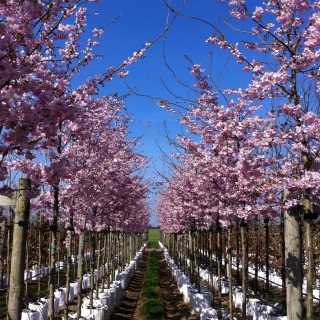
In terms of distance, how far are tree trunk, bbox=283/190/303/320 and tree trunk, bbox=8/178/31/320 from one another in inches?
128

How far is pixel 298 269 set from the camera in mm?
5301

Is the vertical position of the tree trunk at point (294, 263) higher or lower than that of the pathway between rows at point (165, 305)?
higher

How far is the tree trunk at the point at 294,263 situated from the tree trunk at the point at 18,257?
3.26 meters

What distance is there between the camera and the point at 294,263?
5.32 m

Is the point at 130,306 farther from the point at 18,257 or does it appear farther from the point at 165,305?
the point at 18,257

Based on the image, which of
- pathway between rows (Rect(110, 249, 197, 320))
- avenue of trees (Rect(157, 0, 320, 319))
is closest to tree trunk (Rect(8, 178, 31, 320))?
avenue of trees (Rect(157, 0, 320, 319))

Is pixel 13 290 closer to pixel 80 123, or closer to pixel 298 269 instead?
pixel 80 123

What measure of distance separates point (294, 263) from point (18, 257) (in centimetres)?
336

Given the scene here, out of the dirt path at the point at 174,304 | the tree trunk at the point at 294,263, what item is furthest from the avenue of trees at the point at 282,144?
the dirt path at the point at 174,304

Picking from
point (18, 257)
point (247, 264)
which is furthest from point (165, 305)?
point (18, 257)

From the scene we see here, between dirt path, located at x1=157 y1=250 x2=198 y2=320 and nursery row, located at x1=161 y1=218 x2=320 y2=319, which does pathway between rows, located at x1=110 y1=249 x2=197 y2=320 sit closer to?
dirt path, located at x1=157 y1=250 x2=198 y2=320

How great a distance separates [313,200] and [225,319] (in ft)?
19.2

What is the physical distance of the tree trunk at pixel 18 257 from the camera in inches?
189

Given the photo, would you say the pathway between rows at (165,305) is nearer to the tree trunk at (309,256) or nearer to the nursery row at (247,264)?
the nursery row at (247,264)
